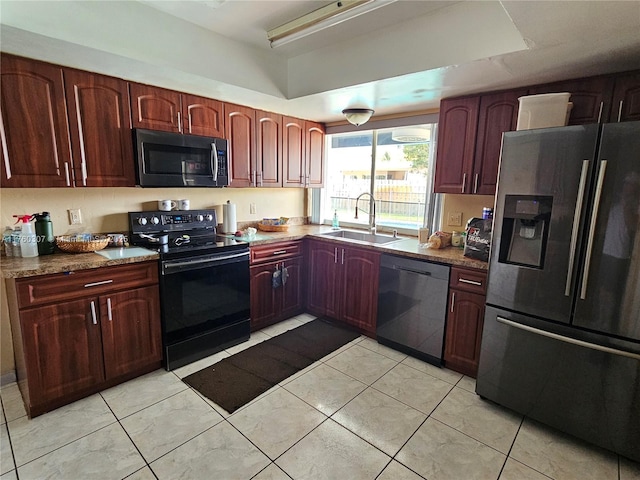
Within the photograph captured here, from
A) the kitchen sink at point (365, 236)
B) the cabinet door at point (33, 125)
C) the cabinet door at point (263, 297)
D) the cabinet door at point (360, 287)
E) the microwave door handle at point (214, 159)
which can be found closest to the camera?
the cabinet door at point (33, 125)

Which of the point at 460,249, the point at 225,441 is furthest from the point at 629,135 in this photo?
the point at 225,441

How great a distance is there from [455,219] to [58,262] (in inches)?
118

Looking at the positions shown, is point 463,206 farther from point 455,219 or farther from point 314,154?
point 314,154

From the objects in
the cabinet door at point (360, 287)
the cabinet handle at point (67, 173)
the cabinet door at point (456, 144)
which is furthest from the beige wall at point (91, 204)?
the cabinet door at point (456, 144)

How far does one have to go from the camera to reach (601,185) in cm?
163

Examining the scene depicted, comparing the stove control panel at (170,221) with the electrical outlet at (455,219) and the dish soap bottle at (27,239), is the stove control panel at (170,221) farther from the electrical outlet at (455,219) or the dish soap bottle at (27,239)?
the electrical outlet at (455,219)

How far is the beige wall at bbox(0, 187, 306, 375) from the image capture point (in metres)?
2.21

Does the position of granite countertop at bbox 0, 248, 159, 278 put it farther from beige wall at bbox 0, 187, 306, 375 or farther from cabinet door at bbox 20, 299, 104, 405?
beige wall at bbox 0, 187, 306, 375

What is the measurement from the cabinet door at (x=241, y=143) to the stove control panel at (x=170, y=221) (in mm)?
396

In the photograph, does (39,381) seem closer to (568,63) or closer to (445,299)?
(445,299)

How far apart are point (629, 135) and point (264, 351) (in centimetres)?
272

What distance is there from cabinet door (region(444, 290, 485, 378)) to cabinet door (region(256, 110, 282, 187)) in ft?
6.66

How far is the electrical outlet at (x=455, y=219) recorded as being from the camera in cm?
293

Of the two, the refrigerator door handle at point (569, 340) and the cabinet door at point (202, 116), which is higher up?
the cabinet door at point (202, 116)
